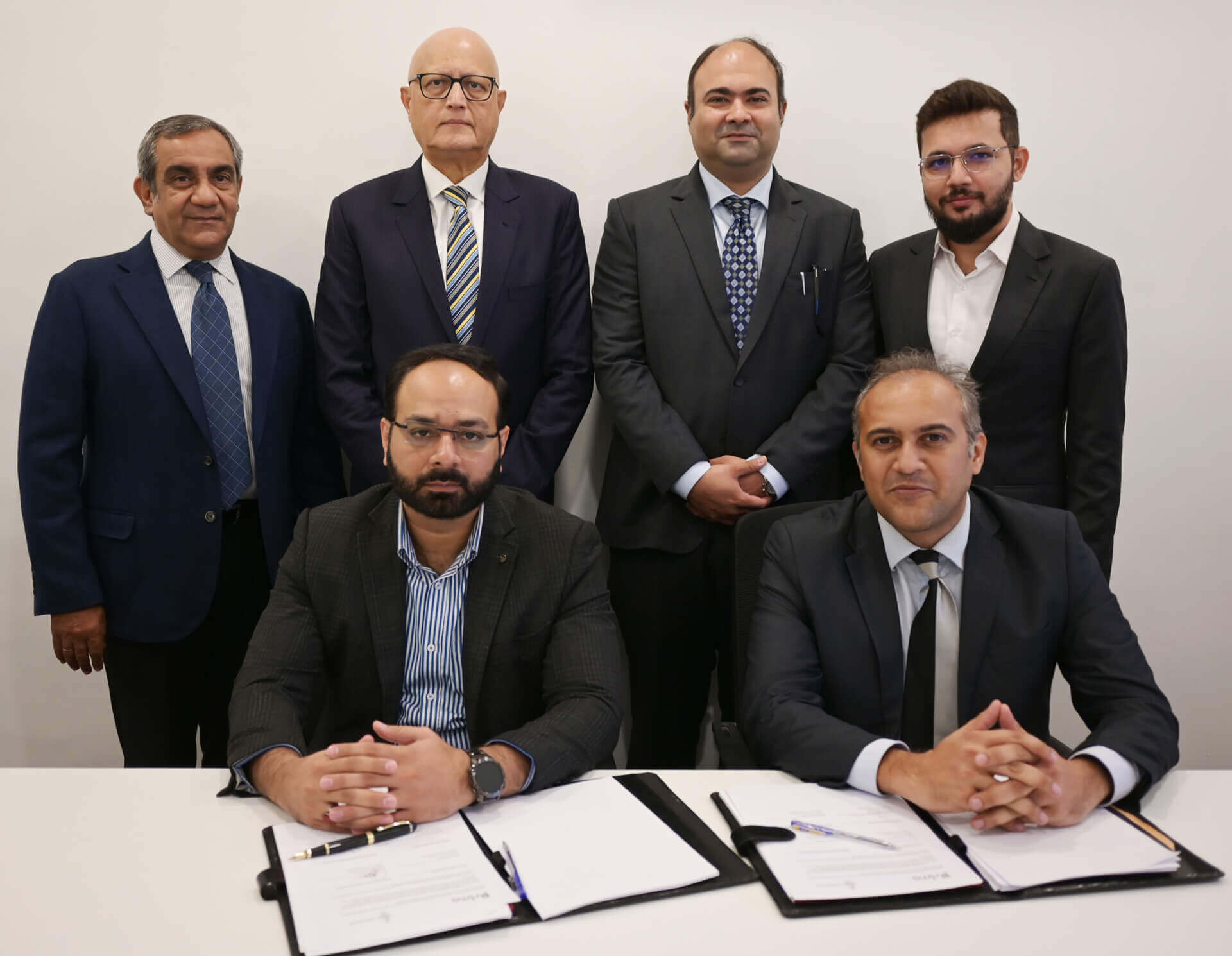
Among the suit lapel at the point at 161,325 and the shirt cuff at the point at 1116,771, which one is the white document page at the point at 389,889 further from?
the suit lapel at the point at 161,325

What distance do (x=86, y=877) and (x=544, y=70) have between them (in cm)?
260

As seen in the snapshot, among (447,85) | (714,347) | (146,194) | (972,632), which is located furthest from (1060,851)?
(146,194)

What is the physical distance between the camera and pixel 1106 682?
1.99m

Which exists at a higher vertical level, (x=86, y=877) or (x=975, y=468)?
(x=975, y=468)

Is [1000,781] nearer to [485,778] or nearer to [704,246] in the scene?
[485,778]

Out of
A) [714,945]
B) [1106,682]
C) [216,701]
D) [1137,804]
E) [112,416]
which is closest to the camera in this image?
[714,945]

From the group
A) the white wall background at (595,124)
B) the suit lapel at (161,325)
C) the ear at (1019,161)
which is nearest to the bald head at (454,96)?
the white wall background at (595,124)

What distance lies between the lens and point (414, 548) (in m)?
2.14

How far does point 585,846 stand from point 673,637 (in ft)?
4.75

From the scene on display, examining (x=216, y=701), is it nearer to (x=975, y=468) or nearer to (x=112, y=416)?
(x=112, y=416)

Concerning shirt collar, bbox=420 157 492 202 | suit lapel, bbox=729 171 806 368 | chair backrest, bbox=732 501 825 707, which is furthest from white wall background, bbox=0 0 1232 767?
chair backrest, bbox=732 501 825 707

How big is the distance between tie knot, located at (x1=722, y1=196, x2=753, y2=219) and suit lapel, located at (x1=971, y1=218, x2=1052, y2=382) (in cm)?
71

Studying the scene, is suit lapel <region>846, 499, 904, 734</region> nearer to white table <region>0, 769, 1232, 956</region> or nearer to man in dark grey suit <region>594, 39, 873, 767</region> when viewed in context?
white table <region>0, 769, 1232, 956</region>

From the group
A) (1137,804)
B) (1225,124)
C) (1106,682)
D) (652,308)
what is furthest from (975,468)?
(1225,124)
